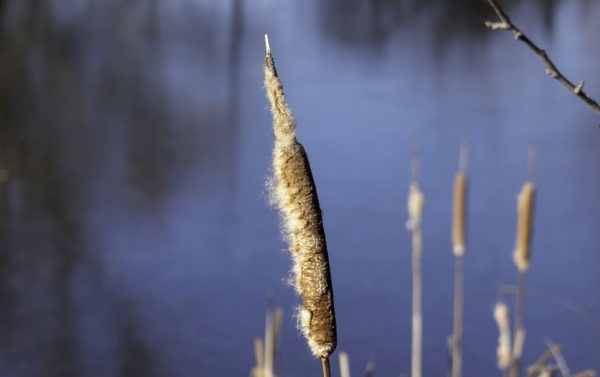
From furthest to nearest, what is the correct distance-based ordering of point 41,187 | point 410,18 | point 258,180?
point 410,18, point 41,187, point 258,180

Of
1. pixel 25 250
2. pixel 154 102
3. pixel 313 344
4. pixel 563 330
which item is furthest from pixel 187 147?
pixel 313 344

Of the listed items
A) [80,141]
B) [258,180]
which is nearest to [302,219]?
[258,180]

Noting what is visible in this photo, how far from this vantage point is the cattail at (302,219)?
0.35m

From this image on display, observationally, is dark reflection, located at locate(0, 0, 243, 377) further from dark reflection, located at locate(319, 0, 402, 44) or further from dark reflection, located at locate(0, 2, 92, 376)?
dark reflection, located at locate(319, 0, 402, 44)

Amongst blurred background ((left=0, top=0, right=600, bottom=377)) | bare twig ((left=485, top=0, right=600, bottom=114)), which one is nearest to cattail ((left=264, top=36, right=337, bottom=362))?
bare twig ((left=485, top=0, right=600, bottom=114))

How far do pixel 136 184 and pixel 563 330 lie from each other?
1737 millimetres

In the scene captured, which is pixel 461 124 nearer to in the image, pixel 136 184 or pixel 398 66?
pixel 398 66

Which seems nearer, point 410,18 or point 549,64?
point 549,64

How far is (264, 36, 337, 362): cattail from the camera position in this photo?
1.15 ft

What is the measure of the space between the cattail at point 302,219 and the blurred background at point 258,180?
612 mm

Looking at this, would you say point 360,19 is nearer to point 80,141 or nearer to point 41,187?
point 80,141

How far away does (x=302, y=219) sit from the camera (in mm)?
359

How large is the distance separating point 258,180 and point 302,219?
8.34 ft

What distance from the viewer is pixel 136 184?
299 centimetres
